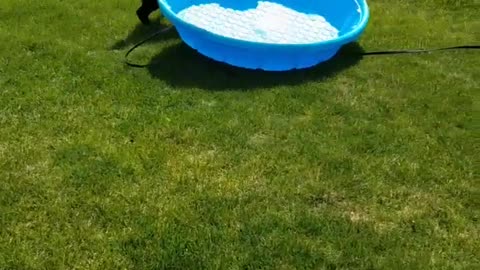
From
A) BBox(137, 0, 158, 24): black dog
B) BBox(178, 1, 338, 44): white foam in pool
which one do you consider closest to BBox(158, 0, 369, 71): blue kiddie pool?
BBox(178, 1, 338, 44): white foam in pool

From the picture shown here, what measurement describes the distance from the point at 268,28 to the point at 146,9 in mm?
904

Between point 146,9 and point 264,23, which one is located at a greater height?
point 146,9

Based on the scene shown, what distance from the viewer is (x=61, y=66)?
452 centimetres

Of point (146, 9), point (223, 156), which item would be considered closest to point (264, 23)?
point (146, 9)

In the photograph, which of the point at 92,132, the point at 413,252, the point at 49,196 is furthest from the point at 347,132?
the point at 49,196

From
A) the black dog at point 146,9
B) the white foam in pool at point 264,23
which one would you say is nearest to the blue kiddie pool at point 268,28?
the white foam in pool at point 264,23

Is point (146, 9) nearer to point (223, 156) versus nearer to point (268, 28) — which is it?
point (268, 28)

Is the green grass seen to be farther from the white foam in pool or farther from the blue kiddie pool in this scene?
the white foam in pool

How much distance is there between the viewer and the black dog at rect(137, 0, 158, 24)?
4.95 meters

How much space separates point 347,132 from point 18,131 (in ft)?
5.83

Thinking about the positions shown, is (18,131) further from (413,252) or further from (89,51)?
(413,252)

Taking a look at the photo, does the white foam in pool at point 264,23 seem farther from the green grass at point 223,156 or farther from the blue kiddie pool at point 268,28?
the green grass at point 223,156

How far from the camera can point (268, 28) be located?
5273mm

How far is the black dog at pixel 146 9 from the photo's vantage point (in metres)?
4.95
